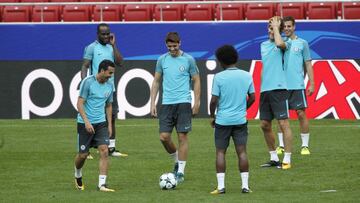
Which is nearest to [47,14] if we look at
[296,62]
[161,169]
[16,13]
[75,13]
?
[75,13]

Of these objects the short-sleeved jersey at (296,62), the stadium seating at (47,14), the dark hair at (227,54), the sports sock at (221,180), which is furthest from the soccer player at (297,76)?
the stadium seating at (47,14)

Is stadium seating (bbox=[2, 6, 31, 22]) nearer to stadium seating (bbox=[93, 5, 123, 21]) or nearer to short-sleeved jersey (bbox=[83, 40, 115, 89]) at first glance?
stadium seating (bbox=[93, 5, 123, 21])

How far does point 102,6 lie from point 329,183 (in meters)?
13.6

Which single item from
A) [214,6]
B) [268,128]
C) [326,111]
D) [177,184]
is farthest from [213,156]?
[214,6]

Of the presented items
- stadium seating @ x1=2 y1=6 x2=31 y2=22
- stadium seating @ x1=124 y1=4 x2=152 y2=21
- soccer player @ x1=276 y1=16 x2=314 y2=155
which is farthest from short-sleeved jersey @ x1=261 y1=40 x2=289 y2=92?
stadium seating @ x1=2 y1=6 x2=31 y2=22

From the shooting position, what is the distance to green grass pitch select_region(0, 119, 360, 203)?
43.2ft

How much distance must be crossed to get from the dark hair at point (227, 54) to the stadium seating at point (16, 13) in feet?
48.2

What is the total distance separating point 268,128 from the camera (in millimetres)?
16031

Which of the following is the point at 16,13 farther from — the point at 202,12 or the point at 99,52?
the point at 99,52

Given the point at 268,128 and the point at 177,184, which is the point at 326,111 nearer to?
the point at 268,128

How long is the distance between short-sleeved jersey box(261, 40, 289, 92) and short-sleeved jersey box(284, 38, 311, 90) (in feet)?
4.42

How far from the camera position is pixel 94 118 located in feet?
45.2

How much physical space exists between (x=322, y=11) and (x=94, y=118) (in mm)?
13484

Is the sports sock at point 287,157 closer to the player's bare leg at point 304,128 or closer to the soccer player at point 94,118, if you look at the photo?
the player's bare leg at point 304,128
